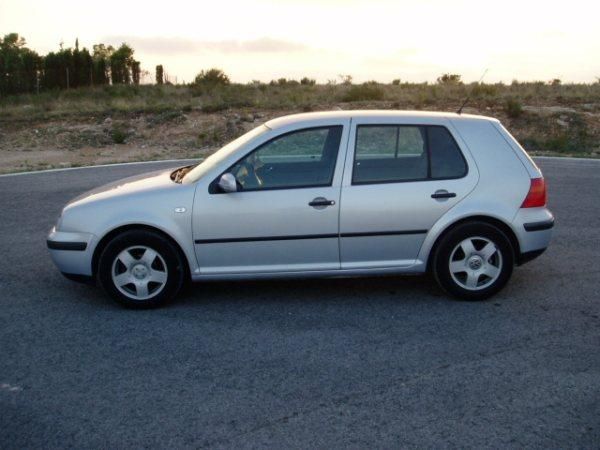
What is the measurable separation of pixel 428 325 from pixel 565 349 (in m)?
1.00

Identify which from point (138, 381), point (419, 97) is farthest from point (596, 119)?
point (138, 381)

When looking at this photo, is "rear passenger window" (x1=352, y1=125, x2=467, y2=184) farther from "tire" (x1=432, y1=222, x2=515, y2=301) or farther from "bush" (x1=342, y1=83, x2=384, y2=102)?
"bush" (x1=342, y1=83, x2=384, y2=102)

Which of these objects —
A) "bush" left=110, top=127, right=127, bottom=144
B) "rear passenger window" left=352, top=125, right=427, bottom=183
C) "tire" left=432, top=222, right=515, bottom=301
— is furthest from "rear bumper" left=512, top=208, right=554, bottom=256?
"bush" left=110, top=127, right=127, bottom=144

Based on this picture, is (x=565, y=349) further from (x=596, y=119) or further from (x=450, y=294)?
(x=596, y=119)

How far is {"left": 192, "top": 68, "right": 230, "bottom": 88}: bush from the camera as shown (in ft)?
127

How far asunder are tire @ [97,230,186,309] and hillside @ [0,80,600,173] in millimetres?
13271

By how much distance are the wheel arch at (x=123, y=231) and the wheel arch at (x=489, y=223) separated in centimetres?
202

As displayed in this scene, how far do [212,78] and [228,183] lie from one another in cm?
3731

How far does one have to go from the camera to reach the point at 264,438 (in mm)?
3947

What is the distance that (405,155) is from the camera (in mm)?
6234

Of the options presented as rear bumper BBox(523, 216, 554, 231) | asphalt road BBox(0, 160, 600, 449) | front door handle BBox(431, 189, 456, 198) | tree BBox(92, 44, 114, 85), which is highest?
tree BBox(92, 44, 114, 85)

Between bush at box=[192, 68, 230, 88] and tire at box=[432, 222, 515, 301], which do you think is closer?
tire at box=[432, 222, 515, 301]

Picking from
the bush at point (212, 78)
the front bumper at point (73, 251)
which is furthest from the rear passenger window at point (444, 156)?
the bush at point (212, 78)

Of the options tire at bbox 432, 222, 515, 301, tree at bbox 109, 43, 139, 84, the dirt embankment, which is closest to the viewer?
Answer: tire at bbox 432, 222, 515, 301
